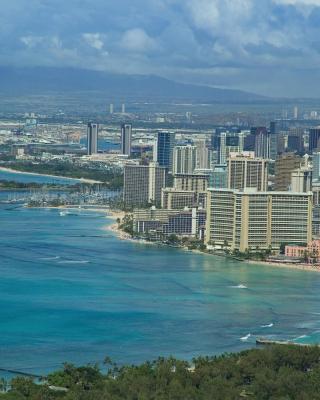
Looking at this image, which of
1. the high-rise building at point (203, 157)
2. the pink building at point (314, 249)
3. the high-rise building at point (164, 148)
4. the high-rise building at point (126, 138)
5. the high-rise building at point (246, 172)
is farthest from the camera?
the high-rise building at point (126, 138)

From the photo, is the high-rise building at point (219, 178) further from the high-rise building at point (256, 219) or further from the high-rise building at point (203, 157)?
the high-rise building at point (203, 157)

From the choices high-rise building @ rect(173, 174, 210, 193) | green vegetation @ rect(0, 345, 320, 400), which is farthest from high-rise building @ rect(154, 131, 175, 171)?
green vegetation @ rect(0, 345, 320, 400)

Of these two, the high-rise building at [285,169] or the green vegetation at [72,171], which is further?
the green vegetation at [72,171]

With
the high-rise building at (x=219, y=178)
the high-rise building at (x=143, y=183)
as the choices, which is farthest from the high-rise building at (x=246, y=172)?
the high-rise building at (x=143, y=183)

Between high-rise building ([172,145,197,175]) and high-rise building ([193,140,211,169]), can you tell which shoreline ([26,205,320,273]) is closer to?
high-rise building ([172,145,197,175])

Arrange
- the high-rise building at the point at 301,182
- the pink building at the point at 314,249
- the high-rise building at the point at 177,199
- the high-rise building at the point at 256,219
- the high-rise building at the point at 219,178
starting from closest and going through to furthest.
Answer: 1. the pink building at the point at 314,249
2. the high-rise building at the point at 256,219
3. the high-rise building at the point at 301,182
4. the high-rise building at the point at 219,178
5. the high-rise building at the point at 177,199

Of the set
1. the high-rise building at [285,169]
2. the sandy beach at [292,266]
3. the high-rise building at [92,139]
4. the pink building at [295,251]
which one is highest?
the high-rise building at [92,139]

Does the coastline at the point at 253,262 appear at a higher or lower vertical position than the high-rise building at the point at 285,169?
lower

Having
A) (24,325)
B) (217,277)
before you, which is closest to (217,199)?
(217,277)
